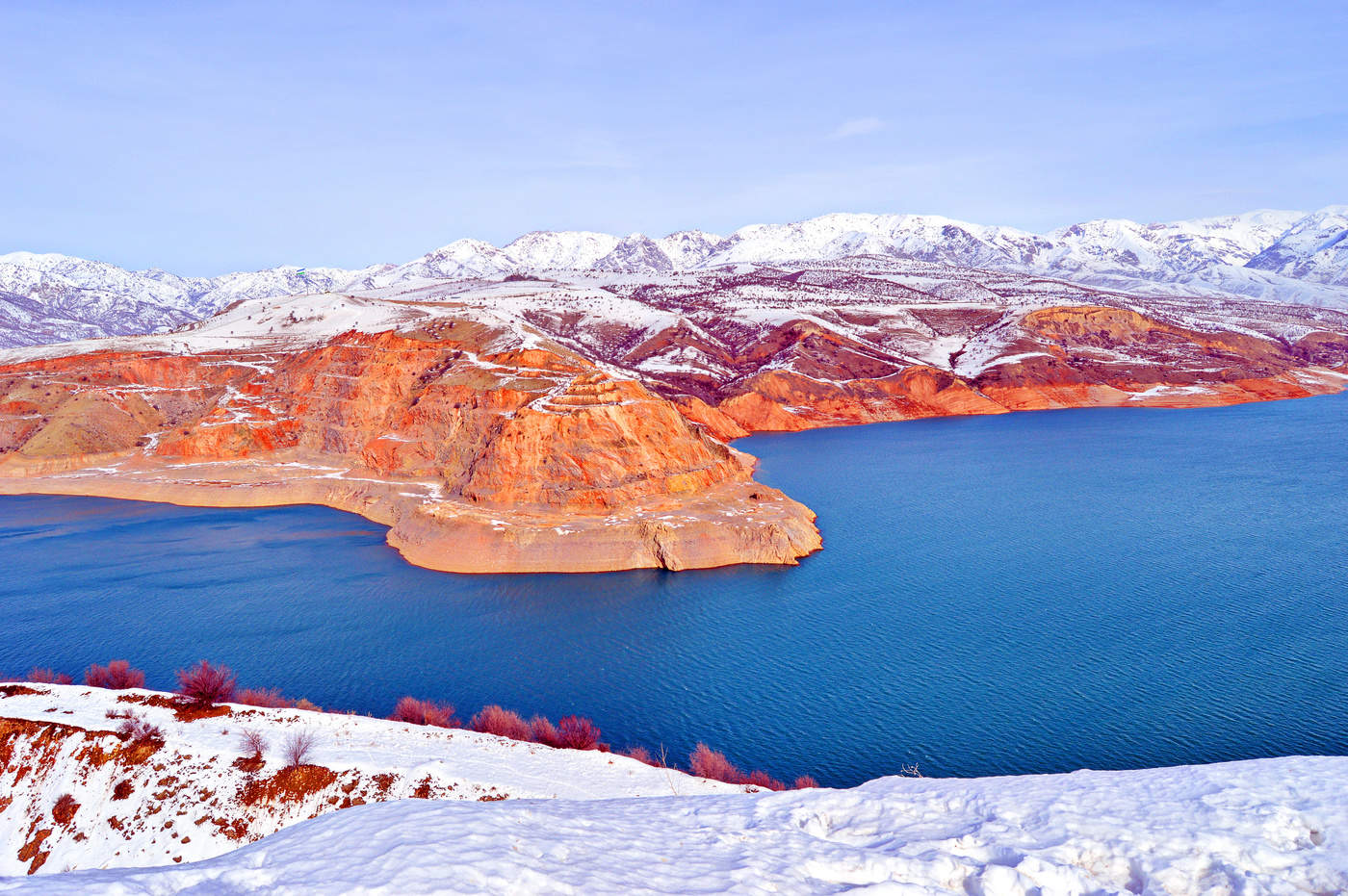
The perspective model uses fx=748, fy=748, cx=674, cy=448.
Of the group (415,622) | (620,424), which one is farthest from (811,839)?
(620,424)

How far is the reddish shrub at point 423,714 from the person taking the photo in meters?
34.7

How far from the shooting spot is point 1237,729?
33031 millimetres

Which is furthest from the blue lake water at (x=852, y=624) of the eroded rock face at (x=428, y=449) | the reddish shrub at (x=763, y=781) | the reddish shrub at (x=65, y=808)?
the reddish shrub at (x=65, y=808)

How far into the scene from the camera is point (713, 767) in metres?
30.9

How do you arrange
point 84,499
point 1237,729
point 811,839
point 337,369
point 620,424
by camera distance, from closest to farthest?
point 811,839 < point 1237,729 < point 620,424 < point 84,499 < point 337,369

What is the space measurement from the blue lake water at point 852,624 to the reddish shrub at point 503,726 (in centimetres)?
442

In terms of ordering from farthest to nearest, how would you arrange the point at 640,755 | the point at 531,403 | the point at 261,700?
the point at 531,403 → the point at 261,700 → the point at 640,755

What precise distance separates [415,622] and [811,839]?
135 feet

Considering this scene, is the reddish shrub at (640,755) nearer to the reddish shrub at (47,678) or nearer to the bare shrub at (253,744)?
the bare shrub at (253,744)

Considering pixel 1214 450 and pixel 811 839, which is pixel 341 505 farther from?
pixel 1214 450

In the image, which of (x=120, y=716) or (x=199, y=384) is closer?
(x=120, y=716)

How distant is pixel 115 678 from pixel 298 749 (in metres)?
16.9

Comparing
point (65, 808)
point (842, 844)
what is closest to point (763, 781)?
point (842, 844)

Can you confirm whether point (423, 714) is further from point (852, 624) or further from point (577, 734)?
point (852, 624)
